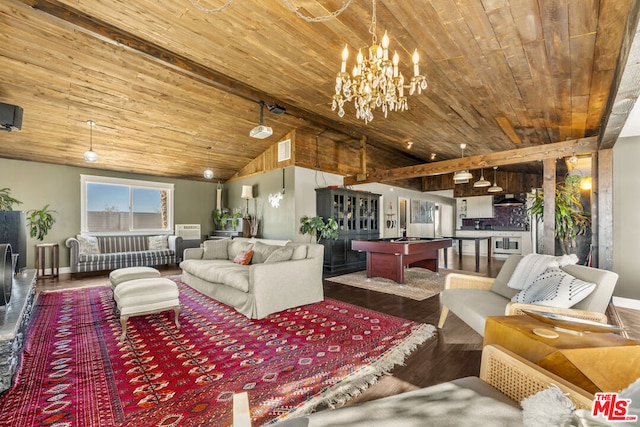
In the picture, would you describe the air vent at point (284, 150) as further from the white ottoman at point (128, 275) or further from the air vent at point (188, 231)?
the white ottoman at point (128, 275)

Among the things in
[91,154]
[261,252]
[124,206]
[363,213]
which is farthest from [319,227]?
[124,206]

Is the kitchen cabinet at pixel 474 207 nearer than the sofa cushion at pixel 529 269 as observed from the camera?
No

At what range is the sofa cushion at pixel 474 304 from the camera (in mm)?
2151

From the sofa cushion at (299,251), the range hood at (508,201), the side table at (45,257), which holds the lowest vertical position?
the side table at (45,257)

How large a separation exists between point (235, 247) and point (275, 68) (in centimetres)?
296

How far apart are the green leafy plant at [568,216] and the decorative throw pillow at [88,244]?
879 cm

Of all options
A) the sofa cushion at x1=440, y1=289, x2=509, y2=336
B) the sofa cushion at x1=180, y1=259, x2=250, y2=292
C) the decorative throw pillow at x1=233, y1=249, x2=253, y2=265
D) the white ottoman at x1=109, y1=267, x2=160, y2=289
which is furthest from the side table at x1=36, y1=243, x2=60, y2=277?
the sofa cushion at x1=440, y1=289, x2=509, y2=336

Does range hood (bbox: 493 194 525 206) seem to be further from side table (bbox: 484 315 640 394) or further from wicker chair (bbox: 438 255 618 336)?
side table (bbox: 484 315 640 394)

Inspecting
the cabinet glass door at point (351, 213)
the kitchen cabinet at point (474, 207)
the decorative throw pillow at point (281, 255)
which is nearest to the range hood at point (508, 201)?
the kitchen cabinet at point (474, 207)

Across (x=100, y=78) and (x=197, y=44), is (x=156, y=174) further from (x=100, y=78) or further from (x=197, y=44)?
(x=197, y=44)

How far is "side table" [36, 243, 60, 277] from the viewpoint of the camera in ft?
18.8

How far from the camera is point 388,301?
3.96m

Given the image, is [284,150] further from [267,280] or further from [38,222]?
[38,222]

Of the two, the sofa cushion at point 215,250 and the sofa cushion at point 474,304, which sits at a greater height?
the sofa cushion at point 215,250
